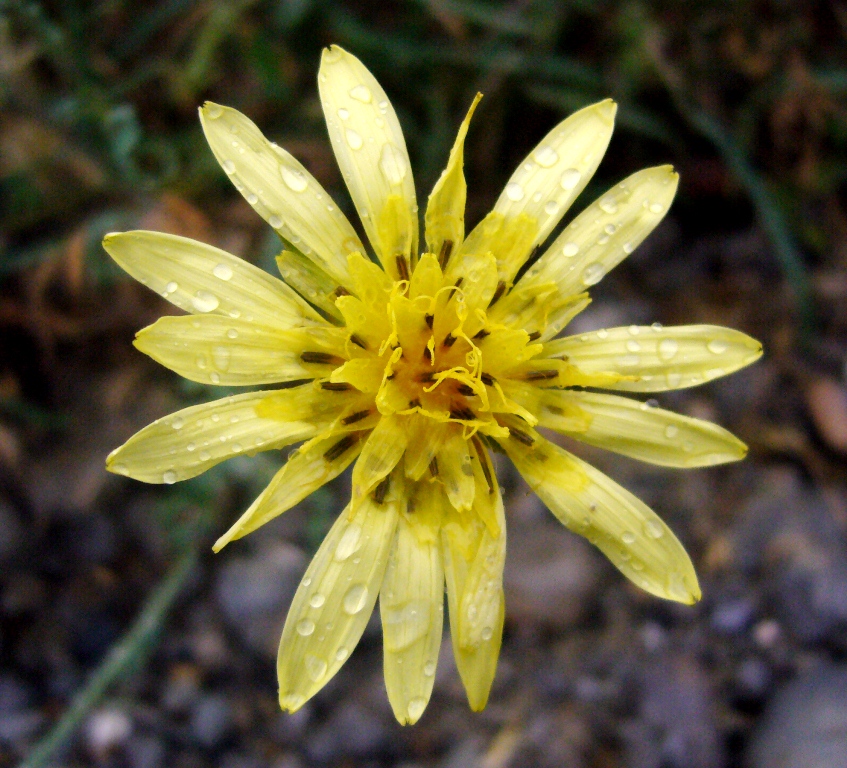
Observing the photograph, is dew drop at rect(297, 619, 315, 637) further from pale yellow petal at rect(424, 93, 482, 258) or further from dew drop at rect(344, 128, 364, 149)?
dew drop at rect(344, 128, 364, 149)

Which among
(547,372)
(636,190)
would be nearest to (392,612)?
(547,372)

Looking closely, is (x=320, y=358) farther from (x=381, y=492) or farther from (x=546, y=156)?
(x=546, y=156)

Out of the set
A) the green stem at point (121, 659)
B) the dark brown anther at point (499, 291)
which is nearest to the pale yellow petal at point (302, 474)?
the dark brown anther at point (499, 291)

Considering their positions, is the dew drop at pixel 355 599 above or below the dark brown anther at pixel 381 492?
below

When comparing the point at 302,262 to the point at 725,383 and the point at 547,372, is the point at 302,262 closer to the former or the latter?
the point at 547,372

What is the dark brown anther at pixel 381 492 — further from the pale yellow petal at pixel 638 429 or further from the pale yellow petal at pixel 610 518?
the pale yellow petal at pixel 638 429

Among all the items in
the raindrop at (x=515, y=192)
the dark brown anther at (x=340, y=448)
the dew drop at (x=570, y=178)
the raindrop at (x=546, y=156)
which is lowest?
the dark brown anther at (x=340, y=448)

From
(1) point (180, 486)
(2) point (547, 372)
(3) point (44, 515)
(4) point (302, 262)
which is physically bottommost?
(3) point (44, 515)
